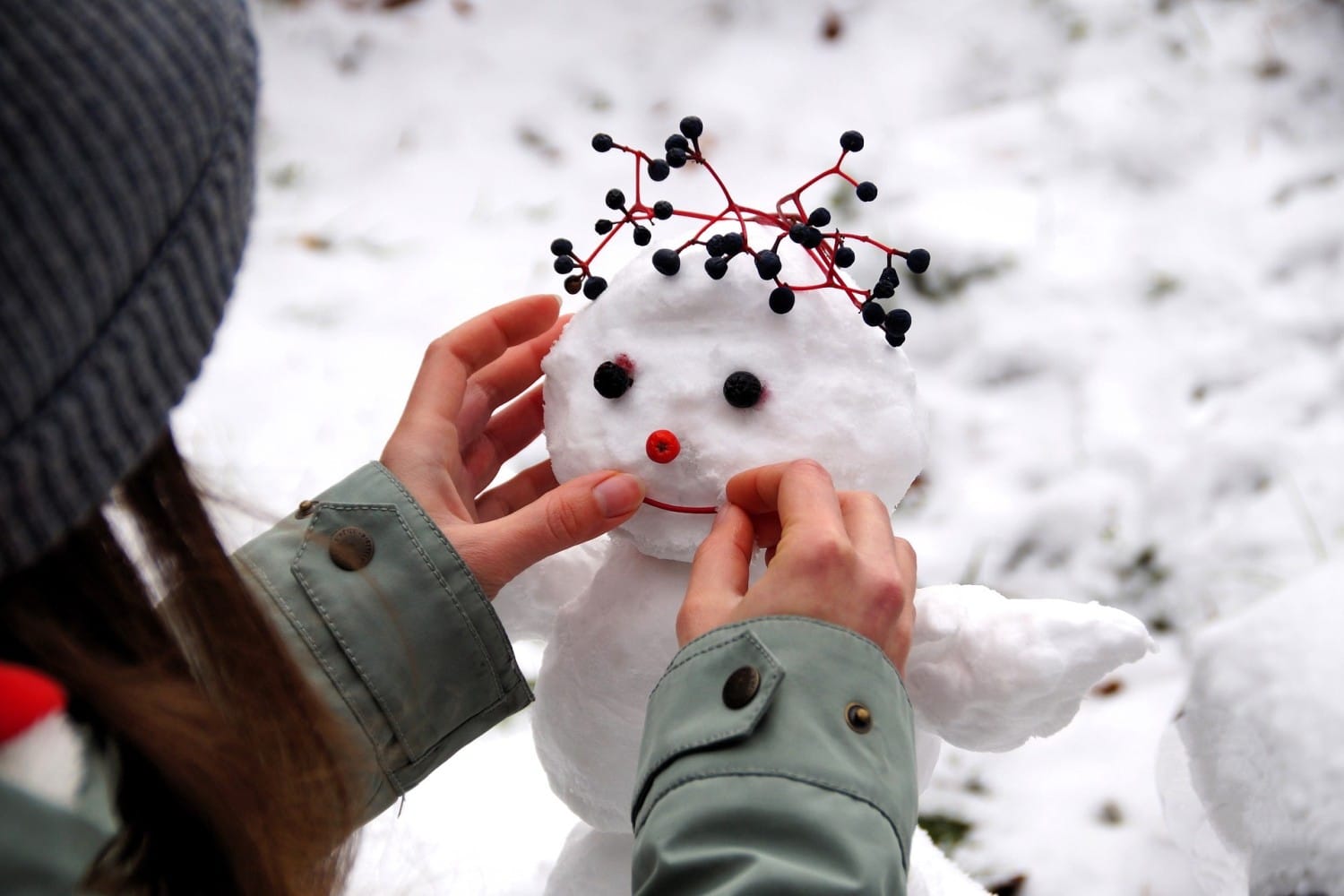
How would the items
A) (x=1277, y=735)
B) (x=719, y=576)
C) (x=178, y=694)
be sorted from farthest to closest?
(x=1277, y=735) → (x=719, y=576) → (x=178, y=694)

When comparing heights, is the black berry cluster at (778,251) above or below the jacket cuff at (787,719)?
above

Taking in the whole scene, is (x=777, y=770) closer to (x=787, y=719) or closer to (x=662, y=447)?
(x=787, y=719)

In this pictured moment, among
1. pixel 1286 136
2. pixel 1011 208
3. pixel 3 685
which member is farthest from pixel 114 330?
pixel 1286 136

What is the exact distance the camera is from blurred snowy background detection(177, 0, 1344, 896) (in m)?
1.37

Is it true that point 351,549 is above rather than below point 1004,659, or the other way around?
above

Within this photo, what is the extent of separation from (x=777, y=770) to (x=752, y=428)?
0.99ft

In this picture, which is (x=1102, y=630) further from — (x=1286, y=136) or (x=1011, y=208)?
(x=1286, y=136)

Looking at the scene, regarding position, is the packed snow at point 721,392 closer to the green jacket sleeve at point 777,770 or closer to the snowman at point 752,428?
the snowman at point 752,428

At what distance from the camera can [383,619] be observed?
2.94 feet

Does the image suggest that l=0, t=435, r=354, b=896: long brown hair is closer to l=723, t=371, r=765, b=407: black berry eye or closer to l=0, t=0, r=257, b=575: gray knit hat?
l=0, t=0, r=257, b=575: gray knit hat

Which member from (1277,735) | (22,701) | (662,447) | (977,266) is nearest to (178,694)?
(22,701)

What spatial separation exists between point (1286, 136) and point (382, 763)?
1799mm

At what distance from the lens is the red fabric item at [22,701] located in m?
0.50

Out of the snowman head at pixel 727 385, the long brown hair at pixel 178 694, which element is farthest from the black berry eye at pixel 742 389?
the long brown hair at pixel 178 694
